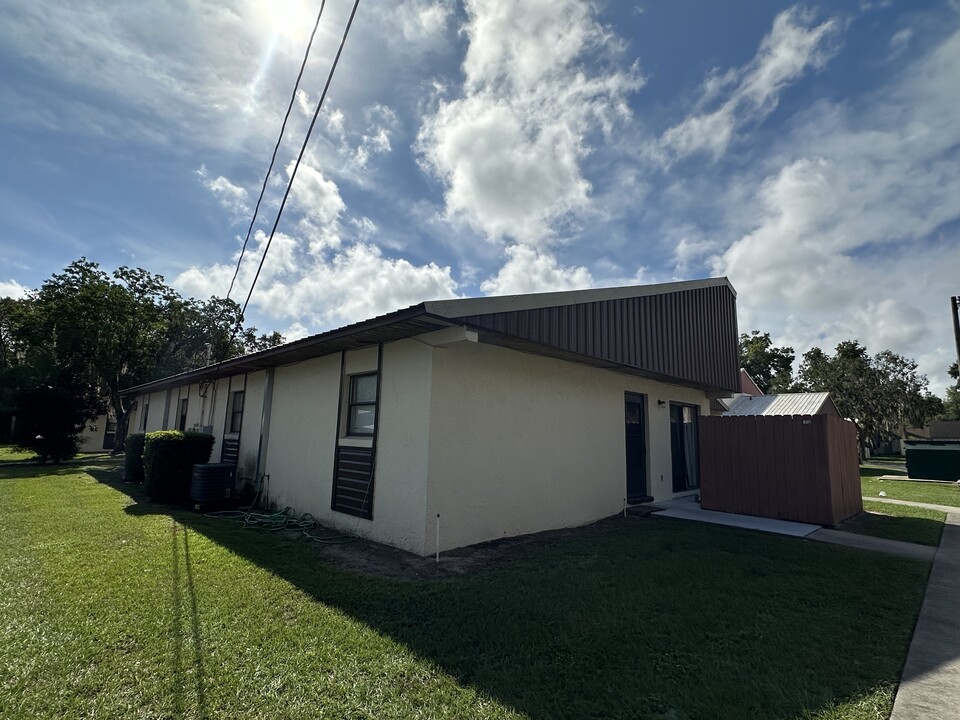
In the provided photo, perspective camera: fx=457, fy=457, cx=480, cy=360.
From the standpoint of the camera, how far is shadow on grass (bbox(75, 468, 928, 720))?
269 centimetres

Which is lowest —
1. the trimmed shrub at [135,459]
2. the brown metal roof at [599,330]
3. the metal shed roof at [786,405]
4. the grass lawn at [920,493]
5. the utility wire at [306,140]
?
the grass lawn at [920,493]

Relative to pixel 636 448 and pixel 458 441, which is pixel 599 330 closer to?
pixel 458 441

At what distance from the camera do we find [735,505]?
8.80m

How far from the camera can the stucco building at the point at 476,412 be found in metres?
5.75

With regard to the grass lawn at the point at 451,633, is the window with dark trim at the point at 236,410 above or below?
above

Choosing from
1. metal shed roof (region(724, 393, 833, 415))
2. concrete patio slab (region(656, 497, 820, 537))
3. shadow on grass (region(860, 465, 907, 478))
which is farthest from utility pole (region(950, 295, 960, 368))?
concrete patio slab (region(656, 497, 820, 537))

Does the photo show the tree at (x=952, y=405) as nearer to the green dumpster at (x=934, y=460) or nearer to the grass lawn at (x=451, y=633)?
the green dumpster at (x=934, y=460)

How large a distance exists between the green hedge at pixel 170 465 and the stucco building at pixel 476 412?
3.32 ft

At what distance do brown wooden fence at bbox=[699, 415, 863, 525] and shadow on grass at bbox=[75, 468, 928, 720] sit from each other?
2193 millimetres

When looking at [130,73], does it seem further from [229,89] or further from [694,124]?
[694,124]

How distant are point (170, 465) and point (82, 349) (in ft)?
62.2

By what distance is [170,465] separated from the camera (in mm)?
9148

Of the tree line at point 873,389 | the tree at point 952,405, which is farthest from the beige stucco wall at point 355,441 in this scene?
the tree at point 952,405

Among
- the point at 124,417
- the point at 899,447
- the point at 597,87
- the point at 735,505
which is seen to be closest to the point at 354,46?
the point at 597,87
